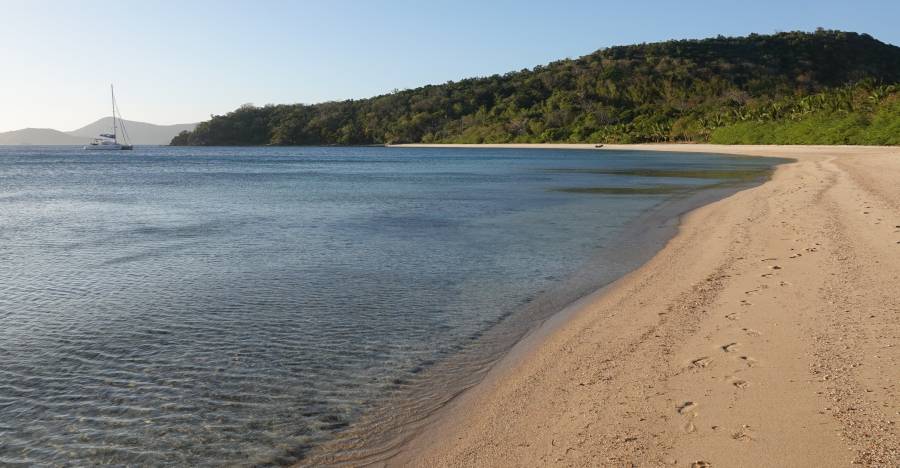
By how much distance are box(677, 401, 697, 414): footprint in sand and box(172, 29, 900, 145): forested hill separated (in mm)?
84763

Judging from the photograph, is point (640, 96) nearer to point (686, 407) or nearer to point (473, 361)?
point (473, 361)

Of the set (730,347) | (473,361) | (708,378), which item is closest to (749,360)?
(730,347)

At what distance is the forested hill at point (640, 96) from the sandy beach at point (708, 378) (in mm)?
80356

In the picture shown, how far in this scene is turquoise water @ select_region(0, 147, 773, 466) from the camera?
18.0ft

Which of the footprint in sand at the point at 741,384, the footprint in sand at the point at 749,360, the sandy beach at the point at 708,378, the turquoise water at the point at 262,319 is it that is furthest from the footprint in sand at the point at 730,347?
the turquoise water at the point at 262,319

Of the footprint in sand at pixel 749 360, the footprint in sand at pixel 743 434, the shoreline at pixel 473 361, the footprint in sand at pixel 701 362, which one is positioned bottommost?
the shoreline at pixel 473 361

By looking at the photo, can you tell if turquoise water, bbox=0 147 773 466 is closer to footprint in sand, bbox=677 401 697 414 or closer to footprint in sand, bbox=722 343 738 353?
footprint in sand, bbox=677 401 697 414

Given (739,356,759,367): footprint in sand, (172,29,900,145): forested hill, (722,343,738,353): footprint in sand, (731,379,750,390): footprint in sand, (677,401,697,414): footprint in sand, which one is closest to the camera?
(677,401,697,414): footprint in sand

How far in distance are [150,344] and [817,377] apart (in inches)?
280

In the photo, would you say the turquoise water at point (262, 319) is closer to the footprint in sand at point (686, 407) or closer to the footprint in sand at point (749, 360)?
the footprint in sand at point (686, 407)

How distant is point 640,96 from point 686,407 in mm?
152716

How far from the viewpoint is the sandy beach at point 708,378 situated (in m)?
4.50

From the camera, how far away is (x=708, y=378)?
5707mm

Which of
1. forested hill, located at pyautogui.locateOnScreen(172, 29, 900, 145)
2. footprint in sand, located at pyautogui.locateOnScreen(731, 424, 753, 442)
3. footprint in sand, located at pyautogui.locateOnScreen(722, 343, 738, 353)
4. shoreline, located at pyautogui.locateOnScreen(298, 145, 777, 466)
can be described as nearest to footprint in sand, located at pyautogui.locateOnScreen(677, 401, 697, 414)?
footprint in sand, located at pyautogui.locateOnScreen(731, 424, 753, 442)
